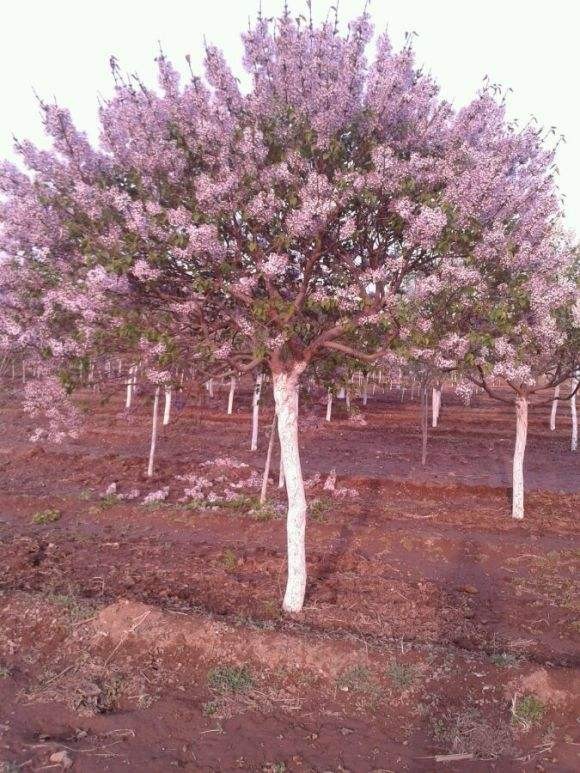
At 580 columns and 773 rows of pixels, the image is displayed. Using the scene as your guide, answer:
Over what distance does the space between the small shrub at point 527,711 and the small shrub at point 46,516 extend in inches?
507

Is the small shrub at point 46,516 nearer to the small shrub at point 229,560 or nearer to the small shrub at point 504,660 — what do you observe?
the small shrub at point 229,560

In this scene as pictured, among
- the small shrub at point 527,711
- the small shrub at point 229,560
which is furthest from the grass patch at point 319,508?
the small shrub at point 527,711

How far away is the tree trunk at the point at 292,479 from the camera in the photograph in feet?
29.2

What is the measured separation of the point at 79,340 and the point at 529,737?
26.3 feet

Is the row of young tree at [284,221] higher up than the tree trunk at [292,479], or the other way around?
the row of young tree at [284,221]

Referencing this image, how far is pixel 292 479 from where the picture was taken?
29.4 feet

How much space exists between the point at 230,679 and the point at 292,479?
10.4 ft

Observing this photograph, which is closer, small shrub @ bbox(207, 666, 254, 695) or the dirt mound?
small shrub @ bbox(207, 666, 254, 695)

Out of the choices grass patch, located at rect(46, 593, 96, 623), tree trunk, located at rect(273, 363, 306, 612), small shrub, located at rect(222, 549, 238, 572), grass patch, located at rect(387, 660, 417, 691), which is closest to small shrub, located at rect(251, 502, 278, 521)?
small shrub, located at rect(222, 549, 238, 572)

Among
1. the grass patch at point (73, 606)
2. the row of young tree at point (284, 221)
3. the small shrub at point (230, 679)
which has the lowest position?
the small shrub at point (230, 679)

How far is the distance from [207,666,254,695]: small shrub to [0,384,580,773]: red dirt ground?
4 cm

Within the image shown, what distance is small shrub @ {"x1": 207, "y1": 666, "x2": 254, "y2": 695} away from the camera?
6.94m

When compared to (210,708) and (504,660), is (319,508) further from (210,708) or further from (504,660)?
(210,708)

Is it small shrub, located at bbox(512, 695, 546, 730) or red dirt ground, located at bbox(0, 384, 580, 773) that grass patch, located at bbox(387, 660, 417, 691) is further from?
small shrub, located at bbox(512, 695, 546, 730)
